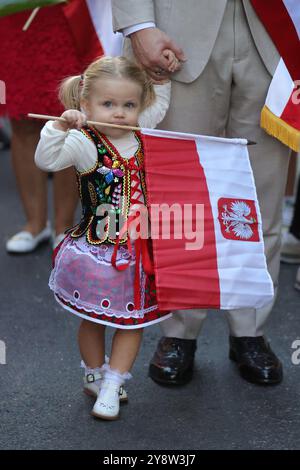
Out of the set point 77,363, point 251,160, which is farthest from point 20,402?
point 251,160

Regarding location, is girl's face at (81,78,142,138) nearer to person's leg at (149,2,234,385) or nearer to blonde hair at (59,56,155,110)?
blonde hair at (59,56,155,110)

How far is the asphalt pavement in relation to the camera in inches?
112

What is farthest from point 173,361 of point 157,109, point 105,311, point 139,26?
point 139,26

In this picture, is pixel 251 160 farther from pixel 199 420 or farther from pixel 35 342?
pixel 35 342

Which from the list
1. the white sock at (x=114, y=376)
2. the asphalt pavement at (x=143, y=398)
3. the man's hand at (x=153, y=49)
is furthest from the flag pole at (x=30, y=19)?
the white sock at (x=114, y=376)

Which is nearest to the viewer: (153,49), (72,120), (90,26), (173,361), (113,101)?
(72,120)

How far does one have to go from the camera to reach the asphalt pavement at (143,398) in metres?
2.84

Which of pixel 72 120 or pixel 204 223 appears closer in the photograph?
pixel 72 120

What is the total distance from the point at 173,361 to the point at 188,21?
1158 mm

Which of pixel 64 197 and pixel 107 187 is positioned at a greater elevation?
pixel 107 187

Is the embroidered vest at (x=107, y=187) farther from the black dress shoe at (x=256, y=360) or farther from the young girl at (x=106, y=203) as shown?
the black dress shoe at (x=256, y=360)

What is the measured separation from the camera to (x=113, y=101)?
2.79 metres

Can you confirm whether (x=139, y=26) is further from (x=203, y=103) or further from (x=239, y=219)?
(x=239, y=219)

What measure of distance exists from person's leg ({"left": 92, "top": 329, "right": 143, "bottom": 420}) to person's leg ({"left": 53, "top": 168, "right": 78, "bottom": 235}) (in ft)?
5.78
